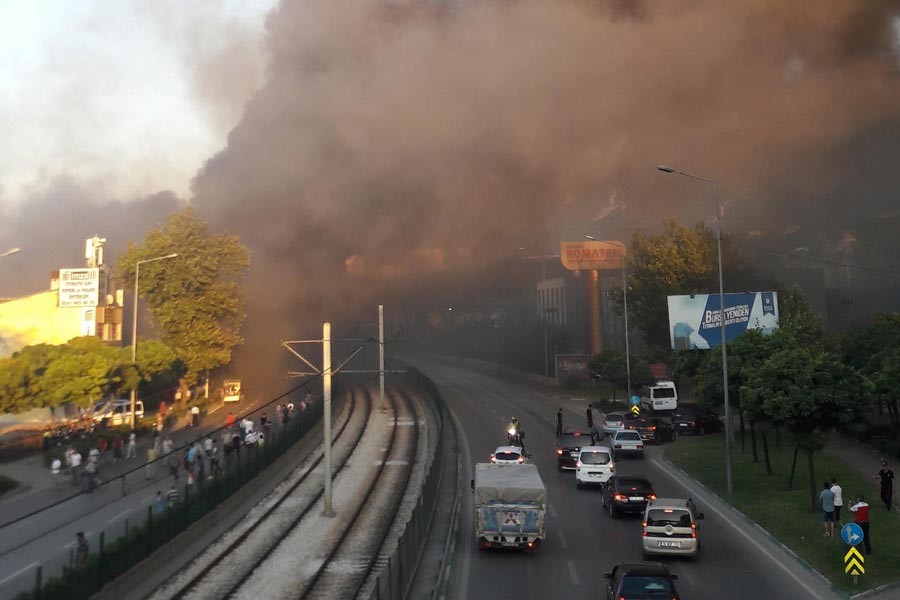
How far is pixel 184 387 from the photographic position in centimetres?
5981

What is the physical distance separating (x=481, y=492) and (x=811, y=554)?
8238mm

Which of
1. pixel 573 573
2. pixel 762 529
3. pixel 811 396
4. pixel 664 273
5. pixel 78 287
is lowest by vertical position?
pixel 573 573

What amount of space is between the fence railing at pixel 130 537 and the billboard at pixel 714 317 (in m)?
24.9

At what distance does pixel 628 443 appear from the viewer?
127 ft

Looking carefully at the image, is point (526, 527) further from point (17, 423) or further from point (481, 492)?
point (17, 423)

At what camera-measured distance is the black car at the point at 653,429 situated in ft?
144

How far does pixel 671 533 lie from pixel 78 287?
49.6 metres

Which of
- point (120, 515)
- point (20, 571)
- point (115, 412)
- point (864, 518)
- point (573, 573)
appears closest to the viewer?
point (573, 573)

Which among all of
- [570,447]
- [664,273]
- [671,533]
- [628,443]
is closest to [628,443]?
[628,443]

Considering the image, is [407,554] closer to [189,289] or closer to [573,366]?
[189,289]

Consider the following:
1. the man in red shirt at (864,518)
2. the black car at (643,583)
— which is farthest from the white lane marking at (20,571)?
the man in red shirt at (864,518)

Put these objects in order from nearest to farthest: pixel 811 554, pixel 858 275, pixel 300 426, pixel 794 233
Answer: pixel 811 554, pixel 300 426, pixel 858 275, pixel 794 233

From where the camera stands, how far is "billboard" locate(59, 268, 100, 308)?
58.0 metres

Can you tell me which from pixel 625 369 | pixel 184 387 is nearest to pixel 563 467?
pixel 625 369
